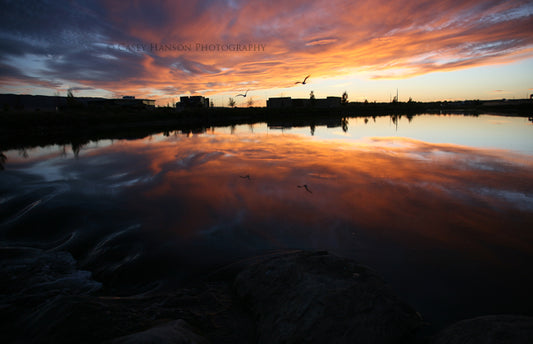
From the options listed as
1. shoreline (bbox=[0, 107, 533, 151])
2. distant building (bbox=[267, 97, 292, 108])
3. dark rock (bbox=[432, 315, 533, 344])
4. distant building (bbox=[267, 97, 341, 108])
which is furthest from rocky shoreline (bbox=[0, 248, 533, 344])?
distant building (bbox=[267, 97, 292, 108])

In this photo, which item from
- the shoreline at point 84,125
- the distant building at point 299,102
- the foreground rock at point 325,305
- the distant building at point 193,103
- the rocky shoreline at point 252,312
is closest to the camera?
the rocky shoreline at point 252,312

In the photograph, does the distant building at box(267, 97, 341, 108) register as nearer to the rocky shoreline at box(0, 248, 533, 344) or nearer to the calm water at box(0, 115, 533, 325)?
the calm water at box(0, 115, 533, 325)

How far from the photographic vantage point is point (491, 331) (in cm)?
232

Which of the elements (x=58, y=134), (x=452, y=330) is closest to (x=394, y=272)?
(x=452, y=330)

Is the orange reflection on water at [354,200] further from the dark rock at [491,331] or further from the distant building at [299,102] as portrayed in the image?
the distant building at [299,102]

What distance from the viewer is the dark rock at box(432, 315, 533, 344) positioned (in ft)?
7.11

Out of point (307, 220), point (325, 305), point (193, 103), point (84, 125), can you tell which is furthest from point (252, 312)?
point (193, 103)

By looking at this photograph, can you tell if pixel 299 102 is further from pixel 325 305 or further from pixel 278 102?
pixel 325 305

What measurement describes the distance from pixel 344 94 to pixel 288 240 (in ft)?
370

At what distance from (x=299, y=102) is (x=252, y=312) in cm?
10464

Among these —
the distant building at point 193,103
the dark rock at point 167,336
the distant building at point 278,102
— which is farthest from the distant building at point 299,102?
the dark rock at point 167,336

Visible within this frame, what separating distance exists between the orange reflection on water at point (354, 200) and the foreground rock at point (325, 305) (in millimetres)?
1607

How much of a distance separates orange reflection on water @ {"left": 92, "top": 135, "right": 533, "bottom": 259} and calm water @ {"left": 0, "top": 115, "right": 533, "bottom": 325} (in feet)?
0.14

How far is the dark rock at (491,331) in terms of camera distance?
217 cm
